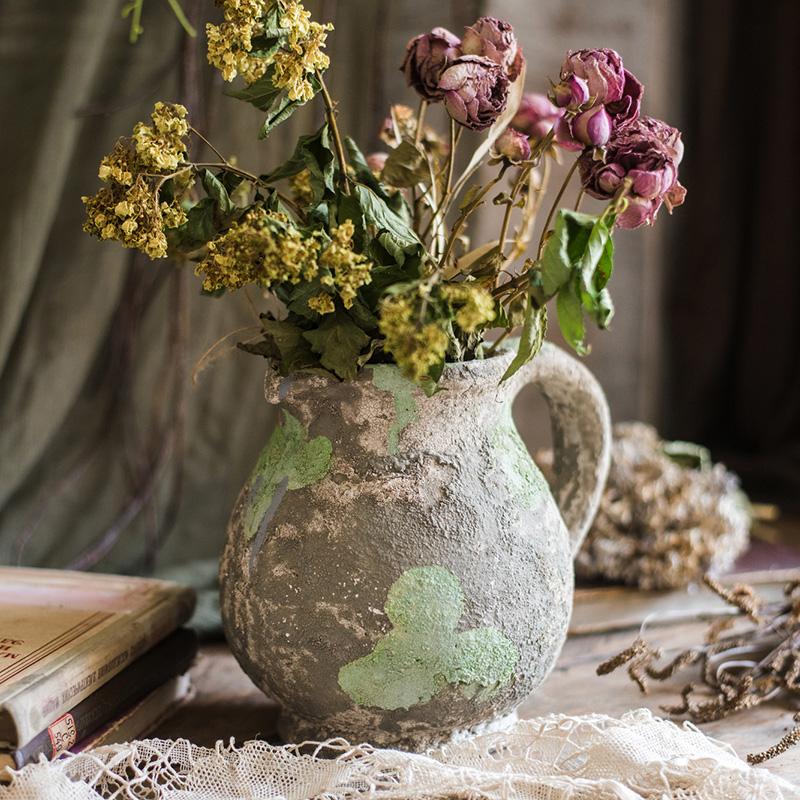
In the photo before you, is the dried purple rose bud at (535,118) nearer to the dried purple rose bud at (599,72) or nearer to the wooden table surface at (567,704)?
the dried purple rose bud at (599,72)

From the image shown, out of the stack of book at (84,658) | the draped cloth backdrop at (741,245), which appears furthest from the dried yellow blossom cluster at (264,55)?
the draped cloth backdrop at (741,245)

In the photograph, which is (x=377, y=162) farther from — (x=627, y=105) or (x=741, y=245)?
(x=741, y=245)

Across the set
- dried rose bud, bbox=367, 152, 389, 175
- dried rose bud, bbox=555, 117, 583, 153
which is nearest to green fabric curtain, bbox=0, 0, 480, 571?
dried rose bud, bbox=367, 152, 389, 175

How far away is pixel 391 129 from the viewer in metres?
0.88

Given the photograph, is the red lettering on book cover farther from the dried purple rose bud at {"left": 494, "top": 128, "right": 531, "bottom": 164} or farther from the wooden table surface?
the dried purple rose bud at {"left": 494, "top": 128, "right": 531, "bottom": 164}

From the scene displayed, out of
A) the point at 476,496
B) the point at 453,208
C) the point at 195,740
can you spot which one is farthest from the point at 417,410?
the point at 453,208

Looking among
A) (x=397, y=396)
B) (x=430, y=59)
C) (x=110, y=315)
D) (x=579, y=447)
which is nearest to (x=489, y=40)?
(x=430, y=59)

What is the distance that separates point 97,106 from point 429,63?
571 millimetres

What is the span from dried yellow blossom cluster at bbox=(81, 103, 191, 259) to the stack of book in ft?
1.05

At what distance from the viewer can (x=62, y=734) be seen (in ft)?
2.51

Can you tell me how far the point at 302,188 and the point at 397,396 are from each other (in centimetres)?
21

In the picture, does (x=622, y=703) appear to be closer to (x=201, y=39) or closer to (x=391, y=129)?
(x=391, y=129)

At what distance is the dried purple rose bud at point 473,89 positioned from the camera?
696 mm

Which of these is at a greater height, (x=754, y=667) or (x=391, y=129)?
(x=391, y=129)
